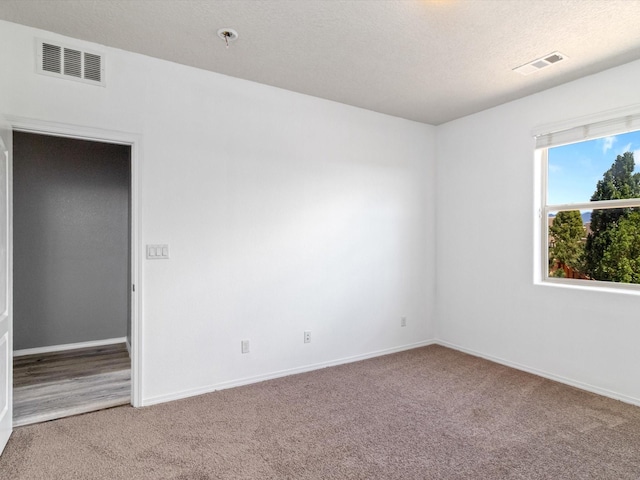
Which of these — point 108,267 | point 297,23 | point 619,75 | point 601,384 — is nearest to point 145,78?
point 297,23

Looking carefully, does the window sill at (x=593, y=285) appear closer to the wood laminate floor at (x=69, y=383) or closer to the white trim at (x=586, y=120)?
the white trim at (x=586, y=120)

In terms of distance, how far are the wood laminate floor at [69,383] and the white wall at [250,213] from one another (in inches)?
19.7

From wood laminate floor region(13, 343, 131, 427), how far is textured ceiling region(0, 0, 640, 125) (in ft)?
8.88

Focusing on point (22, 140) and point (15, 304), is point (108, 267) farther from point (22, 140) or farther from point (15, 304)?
point (22, 140)

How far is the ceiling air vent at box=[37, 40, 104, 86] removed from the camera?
2.54 metres

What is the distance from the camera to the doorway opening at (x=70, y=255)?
414 cm

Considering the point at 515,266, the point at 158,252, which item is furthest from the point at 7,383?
the point at 515,266

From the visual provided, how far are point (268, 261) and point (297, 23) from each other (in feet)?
6.36

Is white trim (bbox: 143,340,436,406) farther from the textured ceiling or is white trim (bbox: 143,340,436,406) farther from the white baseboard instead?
the textured ceiling

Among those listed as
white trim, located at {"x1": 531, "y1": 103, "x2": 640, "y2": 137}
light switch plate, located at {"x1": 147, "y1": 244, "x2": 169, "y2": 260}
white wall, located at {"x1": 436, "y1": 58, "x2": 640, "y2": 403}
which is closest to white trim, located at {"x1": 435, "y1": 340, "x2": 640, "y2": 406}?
white wall, located at {"x1": 436, "y1": 58, "x2": 640, "y2": 403}

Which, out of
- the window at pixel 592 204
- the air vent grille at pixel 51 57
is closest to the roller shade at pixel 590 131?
the window at pixel 592 204

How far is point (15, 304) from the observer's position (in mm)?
4129

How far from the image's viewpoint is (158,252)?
9.54ft

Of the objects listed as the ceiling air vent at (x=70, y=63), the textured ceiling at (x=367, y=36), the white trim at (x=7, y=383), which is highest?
the textured ceiling at (x=367, y=36)
